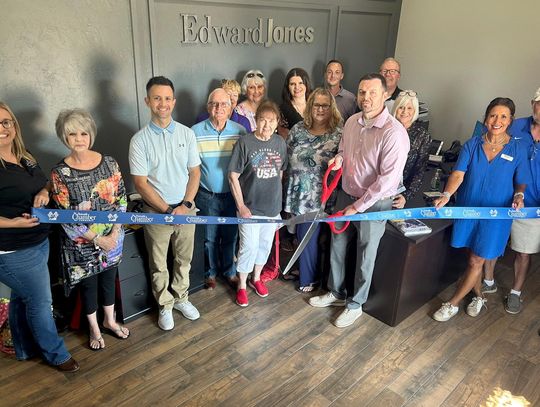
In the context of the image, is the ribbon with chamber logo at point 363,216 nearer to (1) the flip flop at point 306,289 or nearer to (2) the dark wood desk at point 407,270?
(2) the dark wood desk at point 407,270

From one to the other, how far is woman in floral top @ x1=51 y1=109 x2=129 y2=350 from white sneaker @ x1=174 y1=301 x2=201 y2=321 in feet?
1.80

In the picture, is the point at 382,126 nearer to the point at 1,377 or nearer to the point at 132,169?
the point at 132,169

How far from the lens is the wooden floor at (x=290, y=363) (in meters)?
2.45

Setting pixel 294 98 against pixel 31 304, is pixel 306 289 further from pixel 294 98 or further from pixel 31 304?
pixel 31 304

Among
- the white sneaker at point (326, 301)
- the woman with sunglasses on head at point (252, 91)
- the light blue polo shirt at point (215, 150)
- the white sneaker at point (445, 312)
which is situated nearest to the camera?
the light blue polo shirt at point (215, 150)

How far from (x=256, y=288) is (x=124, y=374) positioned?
117cm

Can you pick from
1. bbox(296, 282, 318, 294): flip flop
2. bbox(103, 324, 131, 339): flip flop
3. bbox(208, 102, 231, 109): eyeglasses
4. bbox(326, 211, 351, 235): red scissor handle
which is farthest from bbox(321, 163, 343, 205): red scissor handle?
bbox(103, 324, 131, 339): flip flop

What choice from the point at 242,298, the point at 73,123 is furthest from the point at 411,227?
the point at 73,123

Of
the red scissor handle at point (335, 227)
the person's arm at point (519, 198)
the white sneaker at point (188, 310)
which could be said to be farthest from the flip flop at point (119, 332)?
the person's arm at point (519, 198)

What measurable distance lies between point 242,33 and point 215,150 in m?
1.40

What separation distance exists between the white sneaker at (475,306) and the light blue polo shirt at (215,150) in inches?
78.2

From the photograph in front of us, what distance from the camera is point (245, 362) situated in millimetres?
2697

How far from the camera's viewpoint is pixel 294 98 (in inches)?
142

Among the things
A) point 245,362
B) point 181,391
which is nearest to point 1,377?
point 181,391
